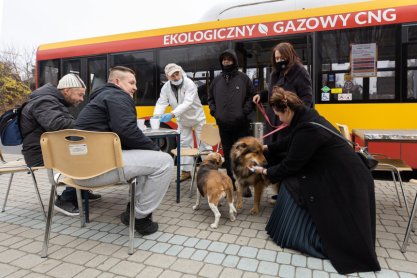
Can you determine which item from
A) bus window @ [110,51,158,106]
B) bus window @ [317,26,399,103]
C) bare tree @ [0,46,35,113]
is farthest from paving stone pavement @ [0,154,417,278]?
bare tree @ [0,46,35,113]

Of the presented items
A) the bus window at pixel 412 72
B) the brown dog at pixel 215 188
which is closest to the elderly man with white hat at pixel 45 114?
the brown dog at pixel 215 188

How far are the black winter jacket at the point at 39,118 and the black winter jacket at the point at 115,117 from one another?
24.7 inches

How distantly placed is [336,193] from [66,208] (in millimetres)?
3058

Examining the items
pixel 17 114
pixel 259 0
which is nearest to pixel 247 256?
pixel 17 114

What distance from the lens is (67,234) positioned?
122 inches

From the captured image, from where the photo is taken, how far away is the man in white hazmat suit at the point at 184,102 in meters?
4.89

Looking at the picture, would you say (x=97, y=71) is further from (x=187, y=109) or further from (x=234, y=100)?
(x=234, y=100)

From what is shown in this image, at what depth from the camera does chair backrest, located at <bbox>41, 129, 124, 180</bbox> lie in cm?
242

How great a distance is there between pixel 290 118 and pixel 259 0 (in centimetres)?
466

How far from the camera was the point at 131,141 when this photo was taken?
276 cm

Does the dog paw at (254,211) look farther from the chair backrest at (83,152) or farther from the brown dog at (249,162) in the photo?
the chair backrest at (83,152)

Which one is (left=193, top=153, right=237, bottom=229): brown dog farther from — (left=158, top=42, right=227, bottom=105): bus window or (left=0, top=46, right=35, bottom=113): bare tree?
(left=0, top=46, right=35, bottom=113): bare tree

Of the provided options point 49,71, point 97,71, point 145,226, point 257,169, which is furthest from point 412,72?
point 49,71

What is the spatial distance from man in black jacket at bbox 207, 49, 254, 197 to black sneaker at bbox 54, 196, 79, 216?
2029 millimetres
